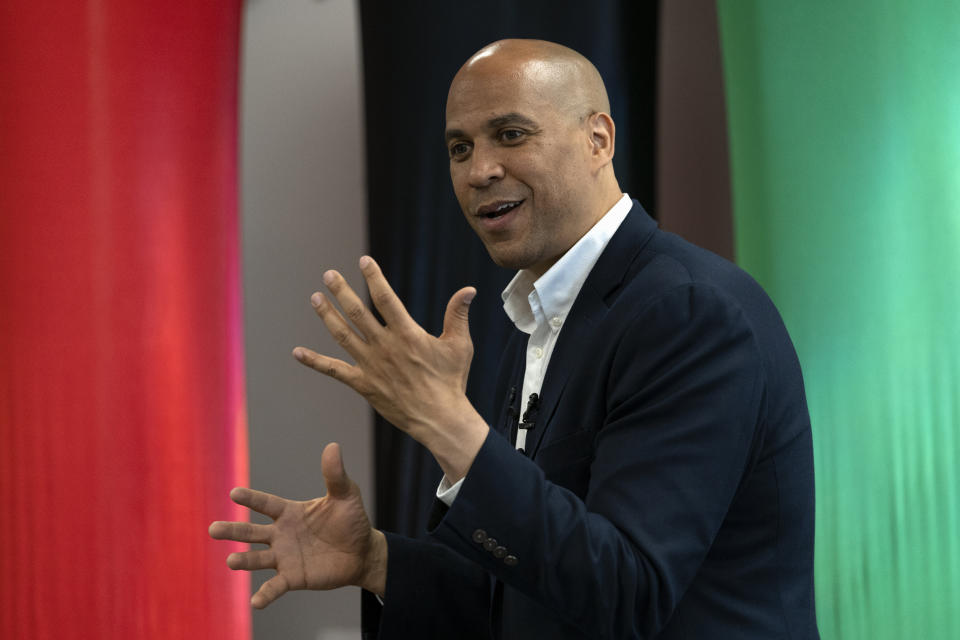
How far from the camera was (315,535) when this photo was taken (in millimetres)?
1084

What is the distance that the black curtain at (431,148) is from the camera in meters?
1.72

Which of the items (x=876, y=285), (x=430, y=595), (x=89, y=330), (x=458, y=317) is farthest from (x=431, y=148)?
(x=458, y=317)

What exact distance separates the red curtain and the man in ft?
2.00

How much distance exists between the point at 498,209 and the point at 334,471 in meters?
0.32

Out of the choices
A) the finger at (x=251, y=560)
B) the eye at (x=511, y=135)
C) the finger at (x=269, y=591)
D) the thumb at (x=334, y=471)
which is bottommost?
the finger at (x=269, y=591)

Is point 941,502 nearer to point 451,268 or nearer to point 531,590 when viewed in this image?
point 451,268

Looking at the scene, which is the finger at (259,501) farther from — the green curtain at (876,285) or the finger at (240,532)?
the green curtain at (876,285)

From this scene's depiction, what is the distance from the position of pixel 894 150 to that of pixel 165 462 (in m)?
1.21

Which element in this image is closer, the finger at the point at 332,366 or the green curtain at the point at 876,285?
the finger at the point at 332,366

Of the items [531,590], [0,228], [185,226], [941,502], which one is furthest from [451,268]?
[531,590]

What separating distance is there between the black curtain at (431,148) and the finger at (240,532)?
667 millimetres

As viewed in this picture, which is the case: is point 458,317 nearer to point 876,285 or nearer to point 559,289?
point 559,289

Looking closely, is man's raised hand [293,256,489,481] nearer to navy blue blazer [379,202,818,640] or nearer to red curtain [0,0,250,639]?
navy blue blazer [379,202,818,640]


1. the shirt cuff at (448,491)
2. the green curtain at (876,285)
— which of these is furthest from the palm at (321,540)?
the green curtain at (876,285)
